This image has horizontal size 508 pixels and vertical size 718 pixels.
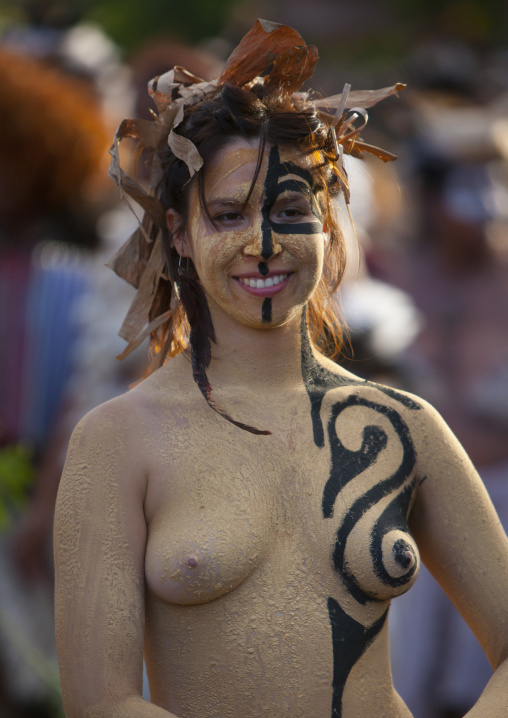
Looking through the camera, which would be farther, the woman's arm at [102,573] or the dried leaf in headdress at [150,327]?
the dried leaf in headdress at [150,327]

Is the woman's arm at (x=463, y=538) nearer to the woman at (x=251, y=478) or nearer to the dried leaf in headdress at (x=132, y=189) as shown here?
the woman at (x=251, y=478)

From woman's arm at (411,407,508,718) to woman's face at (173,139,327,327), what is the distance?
0.42m

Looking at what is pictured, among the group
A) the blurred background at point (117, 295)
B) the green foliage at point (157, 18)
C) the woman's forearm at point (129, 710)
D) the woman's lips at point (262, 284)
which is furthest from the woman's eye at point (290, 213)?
the green foliage at point (157, 18)

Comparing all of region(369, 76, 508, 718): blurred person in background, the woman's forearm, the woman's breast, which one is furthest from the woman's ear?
region(369, 76, 508, 718): blurred person in background

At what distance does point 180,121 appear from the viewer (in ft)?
6.88

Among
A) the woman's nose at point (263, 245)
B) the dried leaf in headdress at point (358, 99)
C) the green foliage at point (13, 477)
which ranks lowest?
the green foliage at point (13, 477)

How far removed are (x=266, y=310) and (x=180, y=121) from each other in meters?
0.43

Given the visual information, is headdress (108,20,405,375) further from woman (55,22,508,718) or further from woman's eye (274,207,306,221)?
woman's eye (274,207,306,221)

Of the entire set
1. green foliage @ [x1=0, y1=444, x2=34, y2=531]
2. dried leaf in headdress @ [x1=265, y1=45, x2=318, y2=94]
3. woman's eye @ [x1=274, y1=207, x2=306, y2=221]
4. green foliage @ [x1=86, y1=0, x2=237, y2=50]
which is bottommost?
green foliage @ [x1=0, y1=444, x2=34, y2=531]

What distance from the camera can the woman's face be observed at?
2.01m

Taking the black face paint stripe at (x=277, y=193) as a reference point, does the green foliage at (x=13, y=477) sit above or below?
below

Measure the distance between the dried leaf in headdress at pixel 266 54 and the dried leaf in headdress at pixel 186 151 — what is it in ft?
0.55

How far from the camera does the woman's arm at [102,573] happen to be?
1854 mm

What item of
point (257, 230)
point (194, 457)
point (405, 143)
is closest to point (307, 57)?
point (257, 230)
